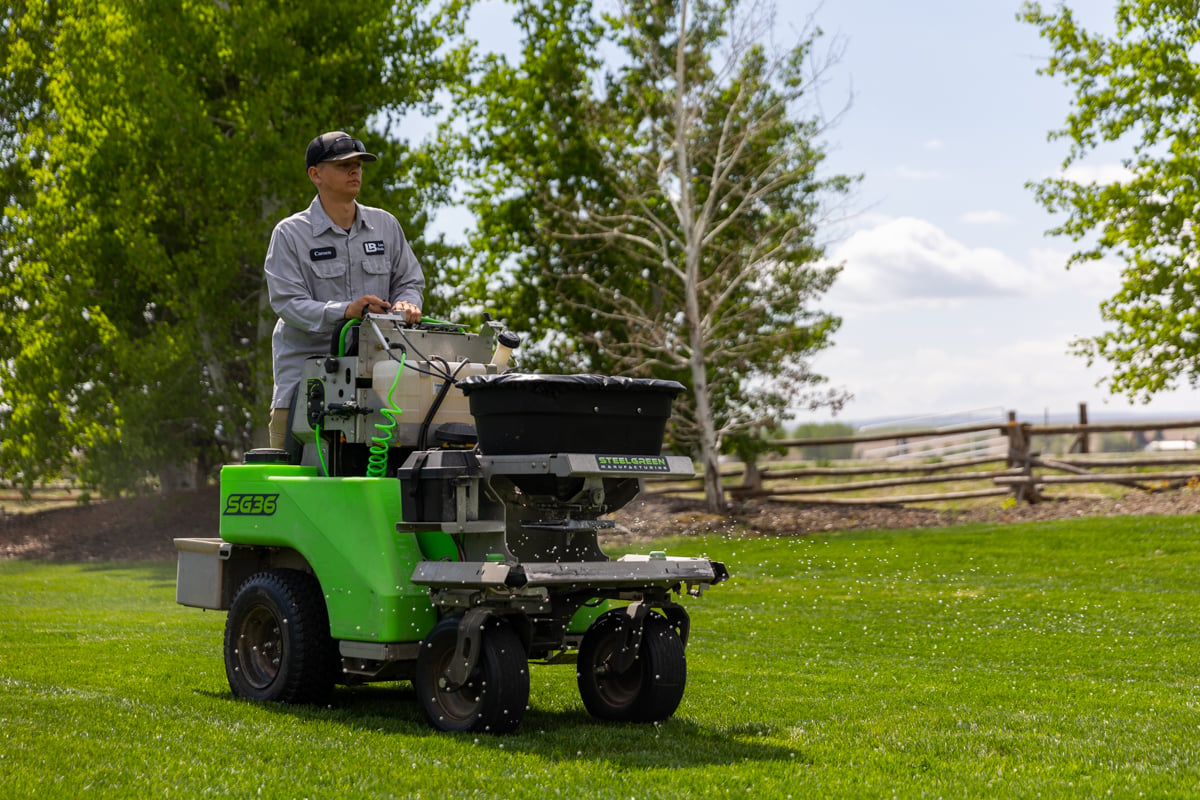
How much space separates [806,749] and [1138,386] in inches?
642

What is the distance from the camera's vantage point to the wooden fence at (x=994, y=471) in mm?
21375

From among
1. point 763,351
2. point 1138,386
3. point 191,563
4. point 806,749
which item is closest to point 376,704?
point 191,563

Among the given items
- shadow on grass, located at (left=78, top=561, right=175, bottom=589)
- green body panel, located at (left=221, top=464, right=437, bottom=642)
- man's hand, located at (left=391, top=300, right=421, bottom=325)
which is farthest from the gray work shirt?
shadow on grass, located at (left=78, top=561, right=175, bottom=589)

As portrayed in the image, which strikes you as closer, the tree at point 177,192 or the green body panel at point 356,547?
the green body panel at point 356,547

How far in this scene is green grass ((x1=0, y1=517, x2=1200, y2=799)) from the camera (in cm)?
483

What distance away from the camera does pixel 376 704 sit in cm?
670

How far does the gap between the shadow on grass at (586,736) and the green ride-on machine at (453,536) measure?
101 mm

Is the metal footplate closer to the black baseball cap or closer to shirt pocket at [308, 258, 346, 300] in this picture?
shirt pocket at [308, 258, 346, 300]

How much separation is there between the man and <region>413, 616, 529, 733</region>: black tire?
5.37 feet

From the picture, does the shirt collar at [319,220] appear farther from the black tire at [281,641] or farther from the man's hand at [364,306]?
the black tire at [281,641]

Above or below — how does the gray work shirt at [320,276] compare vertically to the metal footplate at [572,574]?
above

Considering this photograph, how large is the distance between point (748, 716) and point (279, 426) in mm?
2746

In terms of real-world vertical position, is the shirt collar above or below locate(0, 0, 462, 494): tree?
below

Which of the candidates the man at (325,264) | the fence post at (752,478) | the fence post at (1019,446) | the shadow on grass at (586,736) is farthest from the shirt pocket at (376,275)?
the fence post at (752,478)
